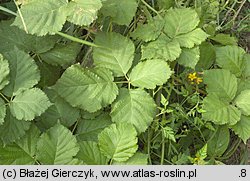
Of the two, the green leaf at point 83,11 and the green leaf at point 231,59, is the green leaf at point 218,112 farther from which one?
the green leaf at point 83,11

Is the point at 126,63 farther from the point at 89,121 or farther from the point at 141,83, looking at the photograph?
the point at 89,121

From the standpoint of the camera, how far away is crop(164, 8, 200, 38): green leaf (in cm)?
182

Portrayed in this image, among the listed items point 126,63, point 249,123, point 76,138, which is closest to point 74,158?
point 76,138

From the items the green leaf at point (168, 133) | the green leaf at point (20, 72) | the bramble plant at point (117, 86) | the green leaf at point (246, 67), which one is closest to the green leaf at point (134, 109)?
the bramble plant at point (117, 86)

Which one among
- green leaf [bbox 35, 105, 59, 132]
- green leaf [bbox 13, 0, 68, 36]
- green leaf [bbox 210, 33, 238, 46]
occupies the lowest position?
green leaf [bbox 35, 105, 59, 132]

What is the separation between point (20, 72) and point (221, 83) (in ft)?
2.69

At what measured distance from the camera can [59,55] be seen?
1.80 m

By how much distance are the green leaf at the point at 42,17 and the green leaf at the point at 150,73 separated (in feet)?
1.15

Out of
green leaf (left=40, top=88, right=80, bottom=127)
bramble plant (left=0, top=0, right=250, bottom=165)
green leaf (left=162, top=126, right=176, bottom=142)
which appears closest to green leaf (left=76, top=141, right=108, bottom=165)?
bramble plant (left=0, top=0, right=250, bottom=165)

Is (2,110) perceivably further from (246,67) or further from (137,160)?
(246,67)

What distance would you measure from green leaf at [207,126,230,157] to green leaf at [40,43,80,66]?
2.26ft

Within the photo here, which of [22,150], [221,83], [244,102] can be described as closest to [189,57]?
[221,83]

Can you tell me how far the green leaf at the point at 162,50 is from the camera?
5.76 feet

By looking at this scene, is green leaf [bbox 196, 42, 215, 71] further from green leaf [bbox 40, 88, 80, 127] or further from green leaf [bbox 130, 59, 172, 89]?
green leaf [bbox 40, 88, 80, 127]
